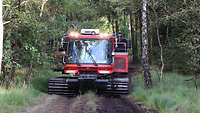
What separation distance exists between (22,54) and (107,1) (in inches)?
901

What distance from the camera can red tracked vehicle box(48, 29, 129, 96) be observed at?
19.7 meters

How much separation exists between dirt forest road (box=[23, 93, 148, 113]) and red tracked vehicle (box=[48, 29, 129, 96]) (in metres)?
0.73

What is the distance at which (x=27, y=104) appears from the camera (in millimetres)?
15531

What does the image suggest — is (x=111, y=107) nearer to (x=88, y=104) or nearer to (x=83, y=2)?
(x=88, y=104)

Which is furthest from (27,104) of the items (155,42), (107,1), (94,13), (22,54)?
(94,13)

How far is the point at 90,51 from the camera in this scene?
2069 centimetres

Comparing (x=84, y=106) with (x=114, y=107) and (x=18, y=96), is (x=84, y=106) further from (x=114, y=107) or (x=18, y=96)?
(x=18, y=96)

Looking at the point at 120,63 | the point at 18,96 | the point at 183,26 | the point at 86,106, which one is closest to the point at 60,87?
the point at 120,63

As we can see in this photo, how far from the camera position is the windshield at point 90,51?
67.6 feet

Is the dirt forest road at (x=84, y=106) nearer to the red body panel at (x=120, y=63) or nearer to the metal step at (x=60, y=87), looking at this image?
the metal step at (x=60, y=87)

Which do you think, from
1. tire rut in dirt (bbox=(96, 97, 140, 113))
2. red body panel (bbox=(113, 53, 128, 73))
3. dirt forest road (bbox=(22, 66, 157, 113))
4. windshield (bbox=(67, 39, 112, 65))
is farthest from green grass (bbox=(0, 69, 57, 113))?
red body panel (bbox=(113, 53, 128, 73))

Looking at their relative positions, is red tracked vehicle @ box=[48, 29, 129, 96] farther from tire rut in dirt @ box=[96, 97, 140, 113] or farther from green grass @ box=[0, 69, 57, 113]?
tire rut in dirt @ box=[96, 97, 140, 113]

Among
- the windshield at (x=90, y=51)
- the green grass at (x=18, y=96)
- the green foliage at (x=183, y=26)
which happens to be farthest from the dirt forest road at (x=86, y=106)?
the green foliage at (x=183, y=26)

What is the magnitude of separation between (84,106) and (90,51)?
540cm
